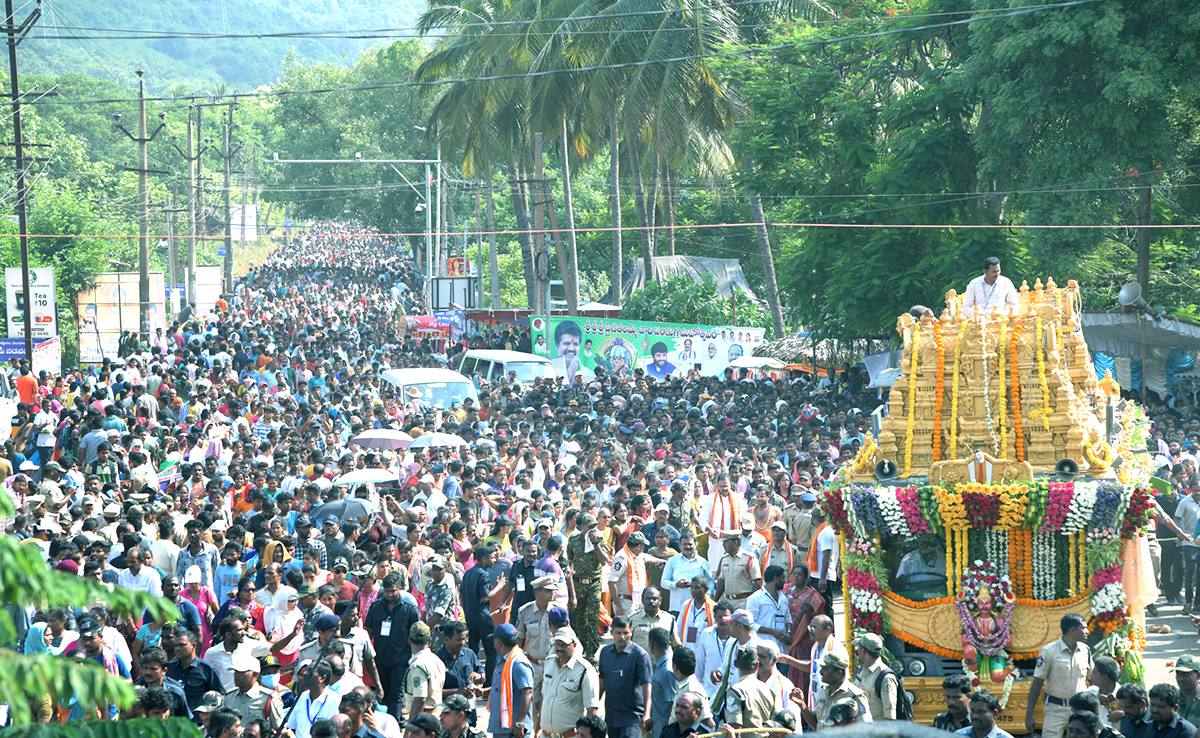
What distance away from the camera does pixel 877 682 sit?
893 cm

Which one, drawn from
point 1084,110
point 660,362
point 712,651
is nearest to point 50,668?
point 712,651

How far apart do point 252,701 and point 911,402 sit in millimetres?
5630

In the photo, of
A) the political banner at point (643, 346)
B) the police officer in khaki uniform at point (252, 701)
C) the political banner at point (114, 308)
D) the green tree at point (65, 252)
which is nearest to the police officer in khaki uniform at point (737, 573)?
the police officer in khaki uniform at point (252, 701)

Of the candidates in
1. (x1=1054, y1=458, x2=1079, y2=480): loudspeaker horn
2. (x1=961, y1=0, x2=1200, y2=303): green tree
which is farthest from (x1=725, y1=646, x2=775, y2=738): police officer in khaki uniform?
(x1=961, y1=0, x2=1200, y2=303): green tree

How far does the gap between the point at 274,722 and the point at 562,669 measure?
1.92 meters

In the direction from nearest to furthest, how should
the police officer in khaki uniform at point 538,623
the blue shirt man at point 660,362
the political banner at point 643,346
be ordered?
the police officer in khaki uniform at point 538,623, the political banner at point 643,346, the blue shirt man at point 660,362

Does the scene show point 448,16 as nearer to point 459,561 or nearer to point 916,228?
point 916,228

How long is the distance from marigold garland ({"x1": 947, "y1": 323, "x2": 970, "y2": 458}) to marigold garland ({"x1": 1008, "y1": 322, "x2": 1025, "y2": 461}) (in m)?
0.40

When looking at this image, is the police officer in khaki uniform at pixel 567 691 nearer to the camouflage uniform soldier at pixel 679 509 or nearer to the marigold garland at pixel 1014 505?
the marigold garland at pixel 1014 505

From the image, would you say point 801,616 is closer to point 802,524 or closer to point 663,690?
point 663,690

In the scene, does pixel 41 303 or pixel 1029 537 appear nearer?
pixel 1029 537

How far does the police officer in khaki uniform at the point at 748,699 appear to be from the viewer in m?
8.28

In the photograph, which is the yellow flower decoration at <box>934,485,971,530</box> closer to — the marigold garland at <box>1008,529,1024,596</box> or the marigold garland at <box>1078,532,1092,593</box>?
the marigold garland at <box>1008,529,1024,596</box>

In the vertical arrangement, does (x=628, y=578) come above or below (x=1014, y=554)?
below
